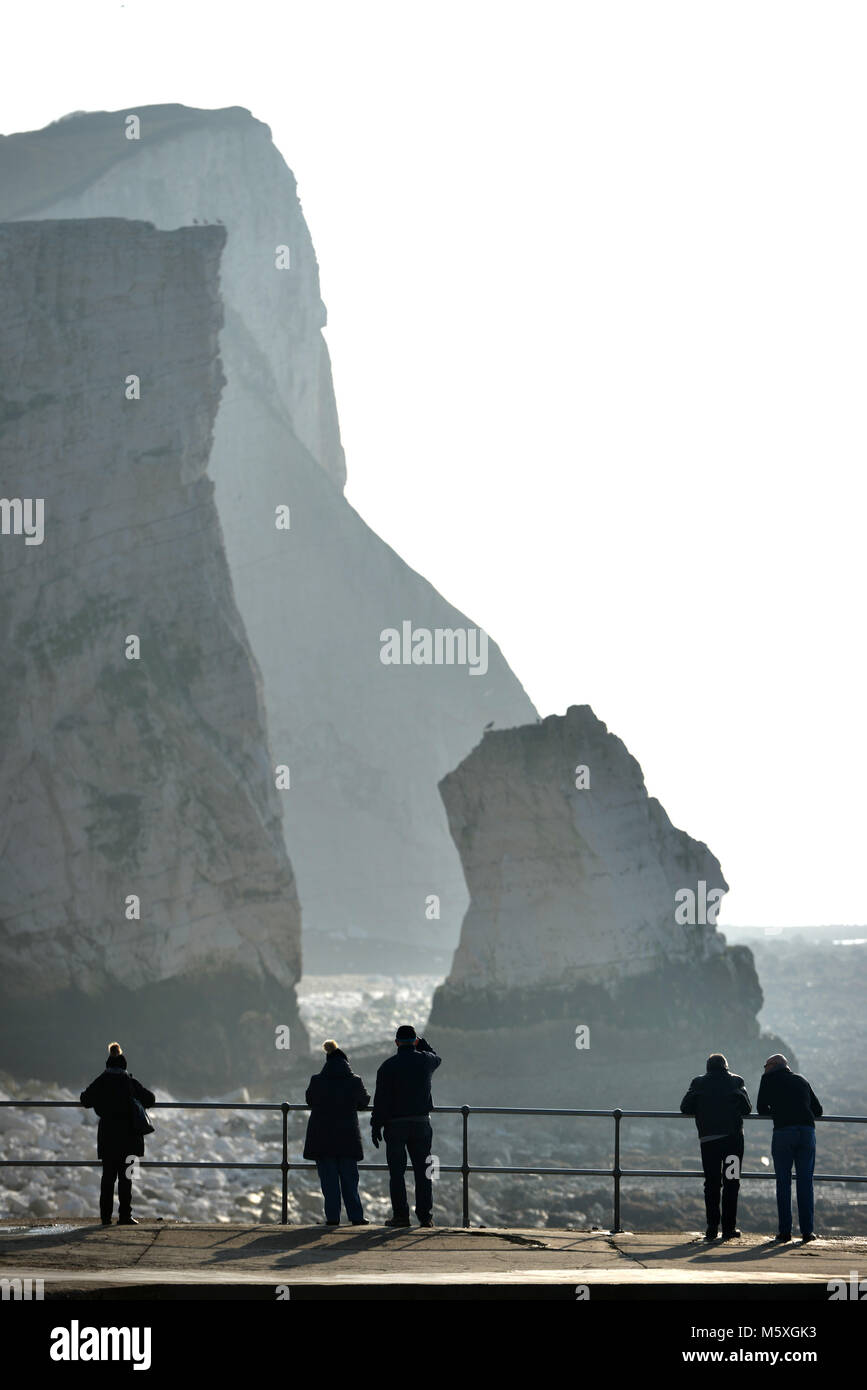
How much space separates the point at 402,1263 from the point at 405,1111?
3074 millimetres

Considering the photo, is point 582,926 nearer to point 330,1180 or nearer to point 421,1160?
point 330,1180

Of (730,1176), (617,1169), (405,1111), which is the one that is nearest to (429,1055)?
(405,1111)

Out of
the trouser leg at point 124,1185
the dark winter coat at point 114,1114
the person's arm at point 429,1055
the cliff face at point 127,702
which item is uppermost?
the cliff face at point 127,702

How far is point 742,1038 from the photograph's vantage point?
51.1 meters

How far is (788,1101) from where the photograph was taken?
40.2ft

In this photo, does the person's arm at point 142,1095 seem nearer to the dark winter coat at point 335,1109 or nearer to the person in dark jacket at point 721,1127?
the dark winter coat at point 335,1109

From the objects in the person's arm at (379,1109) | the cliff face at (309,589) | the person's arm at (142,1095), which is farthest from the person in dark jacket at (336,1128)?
the cliff face at (309,589)

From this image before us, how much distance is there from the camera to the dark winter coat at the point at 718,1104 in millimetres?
12586

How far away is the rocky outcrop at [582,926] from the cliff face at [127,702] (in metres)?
7.39

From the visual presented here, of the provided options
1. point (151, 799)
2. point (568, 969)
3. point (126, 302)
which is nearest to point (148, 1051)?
point (151, 799)

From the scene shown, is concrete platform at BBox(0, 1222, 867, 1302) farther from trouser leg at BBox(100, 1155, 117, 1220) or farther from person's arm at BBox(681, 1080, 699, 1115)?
person's arm at BBox(681, 1080, 699, 1115)

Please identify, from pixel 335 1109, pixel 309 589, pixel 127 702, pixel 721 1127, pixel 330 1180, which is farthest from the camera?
pixel 309 589

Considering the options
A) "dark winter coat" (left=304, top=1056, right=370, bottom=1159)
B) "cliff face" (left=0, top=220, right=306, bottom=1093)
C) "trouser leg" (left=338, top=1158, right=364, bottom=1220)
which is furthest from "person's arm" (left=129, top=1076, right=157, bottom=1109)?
"cliff face" (left=0, top=220, right=306, bottom=1093)
